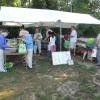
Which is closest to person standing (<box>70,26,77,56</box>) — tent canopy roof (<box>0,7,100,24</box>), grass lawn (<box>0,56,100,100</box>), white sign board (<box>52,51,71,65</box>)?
tent canopy roof (<box>0,7,100,24</box>)

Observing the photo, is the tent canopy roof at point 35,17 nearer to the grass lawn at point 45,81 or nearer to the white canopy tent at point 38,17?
the white canopy tent at point 38,17

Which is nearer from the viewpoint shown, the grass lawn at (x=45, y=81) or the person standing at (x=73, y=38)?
the grass lawn at (x=45, y=81)

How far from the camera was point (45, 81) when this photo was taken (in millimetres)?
10930

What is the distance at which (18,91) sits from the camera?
9602 mm

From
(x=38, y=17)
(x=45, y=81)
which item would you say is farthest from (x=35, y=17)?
(x=45, y=81)

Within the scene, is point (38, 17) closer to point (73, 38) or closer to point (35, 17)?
point (35, 17)

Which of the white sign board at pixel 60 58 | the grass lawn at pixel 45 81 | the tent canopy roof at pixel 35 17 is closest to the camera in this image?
the grass lawn at pixel 45 81

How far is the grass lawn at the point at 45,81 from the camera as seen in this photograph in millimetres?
9188

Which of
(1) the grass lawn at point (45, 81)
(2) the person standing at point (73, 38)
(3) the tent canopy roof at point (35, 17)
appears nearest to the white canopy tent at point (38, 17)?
(3) the tent canopy roof at point (35, 17)

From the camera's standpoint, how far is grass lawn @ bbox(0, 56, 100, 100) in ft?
Answer: 30.1

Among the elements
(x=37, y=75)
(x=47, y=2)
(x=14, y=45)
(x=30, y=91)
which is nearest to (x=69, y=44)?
(x=14, y=45)

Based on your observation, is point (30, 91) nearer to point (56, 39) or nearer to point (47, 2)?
point (56, 39)

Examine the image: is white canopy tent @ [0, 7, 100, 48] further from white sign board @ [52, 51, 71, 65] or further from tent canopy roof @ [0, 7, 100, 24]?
white sign board @ [52, 51, 71, 65]

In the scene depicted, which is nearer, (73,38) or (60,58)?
(60,58)
